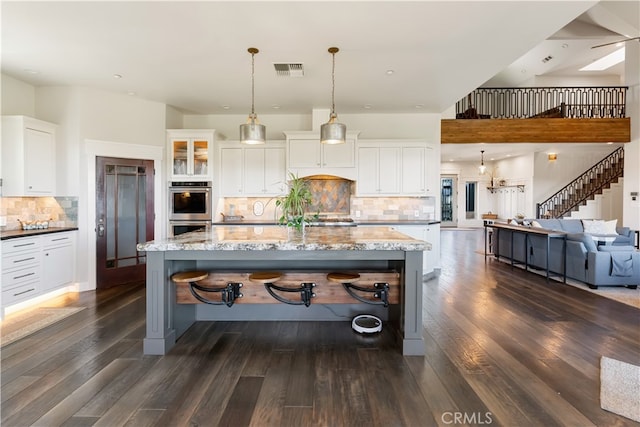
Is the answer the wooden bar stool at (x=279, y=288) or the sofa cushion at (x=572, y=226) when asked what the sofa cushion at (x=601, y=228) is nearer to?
the sofa cushion at (x=572, y=226)

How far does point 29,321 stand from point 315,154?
446 cm

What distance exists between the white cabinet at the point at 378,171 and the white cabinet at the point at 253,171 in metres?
1.45

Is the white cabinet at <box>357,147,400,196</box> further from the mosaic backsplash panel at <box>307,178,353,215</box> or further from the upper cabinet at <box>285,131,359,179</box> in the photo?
the mosaic backsplash panel at <box>307,178,353,215</box>

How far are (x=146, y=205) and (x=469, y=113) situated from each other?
312 inches

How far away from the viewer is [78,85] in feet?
15.8

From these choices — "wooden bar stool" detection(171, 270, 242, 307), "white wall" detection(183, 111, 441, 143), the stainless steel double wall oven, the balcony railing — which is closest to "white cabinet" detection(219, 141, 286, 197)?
the stainless steel double wall oven

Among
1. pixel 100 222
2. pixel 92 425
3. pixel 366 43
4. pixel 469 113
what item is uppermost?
pixel 469 113

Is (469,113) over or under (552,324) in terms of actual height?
over

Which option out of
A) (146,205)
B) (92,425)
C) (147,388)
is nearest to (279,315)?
(147,388)

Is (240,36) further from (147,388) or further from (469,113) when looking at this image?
(469,113)

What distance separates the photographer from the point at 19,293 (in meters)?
3.89

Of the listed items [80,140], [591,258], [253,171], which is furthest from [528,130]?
[80,140]

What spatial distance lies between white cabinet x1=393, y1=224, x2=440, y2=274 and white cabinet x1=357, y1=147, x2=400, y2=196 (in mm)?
778

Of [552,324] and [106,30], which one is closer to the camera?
[106,30]
